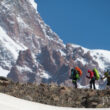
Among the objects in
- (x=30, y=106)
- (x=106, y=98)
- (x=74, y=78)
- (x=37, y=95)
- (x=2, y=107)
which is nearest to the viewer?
(x=2, y=107)

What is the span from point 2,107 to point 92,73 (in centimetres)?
1429

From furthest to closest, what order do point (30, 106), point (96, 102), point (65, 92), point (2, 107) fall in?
point (65, 92) < point (96, 102) < point (30, 106) < point (2, 107)

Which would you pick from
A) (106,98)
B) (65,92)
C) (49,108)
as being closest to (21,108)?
(49,108)

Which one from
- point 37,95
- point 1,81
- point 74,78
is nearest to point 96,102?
point 37,95

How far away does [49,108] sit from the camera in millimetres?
2994

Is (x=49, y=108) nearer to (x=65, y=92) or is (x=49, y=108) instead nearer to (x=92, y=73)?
(x=65, y=92)

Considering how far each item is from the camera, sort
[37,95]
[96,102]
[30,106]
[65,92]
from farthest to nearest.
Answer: [65,92] < [37,95] < [96,102] < [30,106]

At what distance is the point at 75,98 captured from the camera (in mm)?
11258

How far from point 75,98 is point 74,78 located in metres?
5.26

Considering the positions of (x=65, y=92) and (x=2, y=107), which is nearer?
(x=2, y=107)

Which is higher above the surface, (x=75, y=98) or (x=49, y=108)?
(x=75, y=98)

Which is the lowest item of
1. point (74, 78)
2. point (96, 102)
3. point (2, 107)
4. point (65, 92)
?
point (2, 107)

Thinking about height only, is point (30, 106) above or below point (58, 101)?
below

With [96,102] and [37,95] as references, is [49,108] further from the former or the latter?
[37,95]
